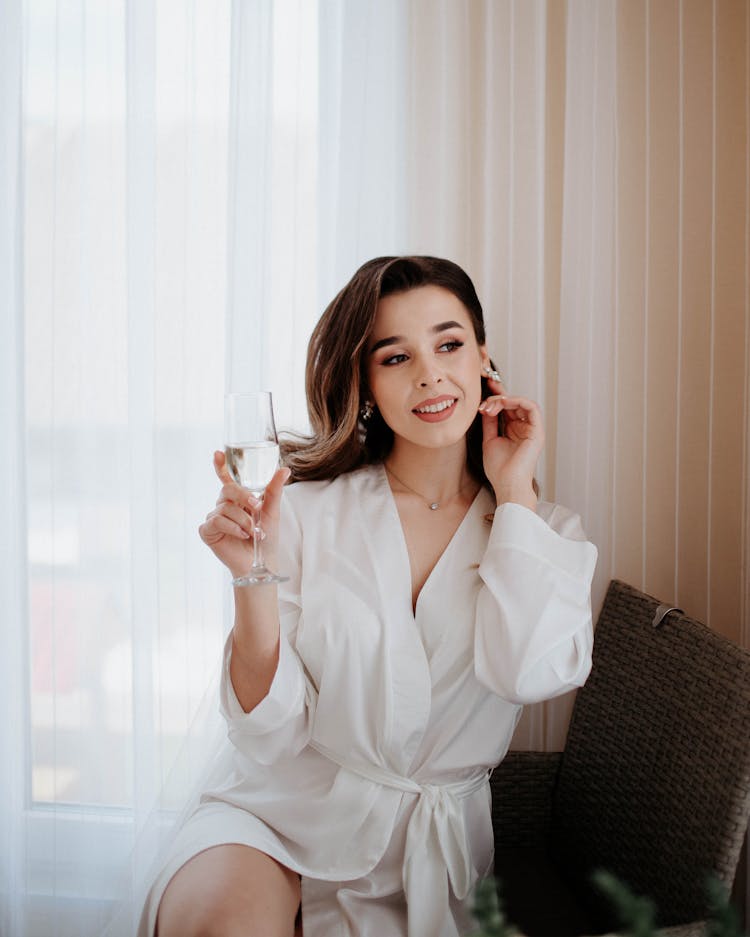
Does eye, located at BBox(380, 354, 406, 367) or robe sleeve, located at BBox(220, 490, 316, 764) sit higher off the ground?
eye, located at BBox(380, 354, 406, 367)

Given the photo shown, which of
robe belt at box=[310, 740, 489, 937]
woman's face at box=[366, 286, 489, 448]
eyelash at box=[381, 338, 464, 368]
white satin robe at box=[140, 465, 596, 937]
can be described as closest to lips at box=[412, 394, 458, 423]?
woman's face at box=[366, 286, 489, 448]

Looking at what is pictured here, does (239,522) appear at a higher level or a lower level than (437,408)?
lower

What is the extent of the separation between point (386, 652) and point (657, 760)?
526mm

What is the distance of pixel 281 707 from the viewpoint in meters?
1.48

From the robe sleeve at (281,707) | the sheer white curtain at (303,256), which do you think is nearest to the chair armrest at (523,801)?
the sheer white curtain at (303,256)

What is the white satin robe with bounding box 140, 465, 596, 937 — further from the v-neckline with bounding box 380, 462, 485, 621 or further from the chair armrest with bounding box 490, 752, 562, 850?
the chair armrest with bounding box 490, 752, 562, 850

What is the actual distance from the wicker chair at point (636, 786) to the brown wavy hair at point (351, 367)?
0.50 meters

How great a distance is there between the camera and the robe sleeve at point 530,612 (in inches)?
57.0

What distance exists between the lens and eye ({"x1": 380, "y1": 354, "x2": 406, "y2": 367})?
166 centimetres

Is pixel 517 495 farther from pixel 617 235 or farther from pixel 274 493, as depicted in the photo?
pixel 617 235

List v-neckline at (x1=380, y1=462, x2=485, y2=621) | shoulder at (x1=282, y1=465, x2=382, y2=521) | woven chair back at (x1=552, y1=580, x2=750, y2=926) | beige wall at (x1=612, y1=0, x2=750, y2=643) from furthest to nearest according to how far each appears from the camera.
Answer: beige wall at (x1=612, y1=0, x2=750, y2=643), shoulder at (x1=282, y1=465, x2=382, y2=521), v-neckline at (x1=380, y1=462, x2=485, y2=621), woven chair back at (x1=552, y1=580, x2=750, y2=926)

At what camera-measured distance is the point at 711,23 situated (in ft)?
5.86

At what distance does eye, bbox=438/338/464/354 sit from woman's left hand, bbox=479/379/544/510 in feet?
0.41

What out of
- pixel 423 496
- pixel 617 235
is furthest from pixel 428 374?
pixel 617 235
